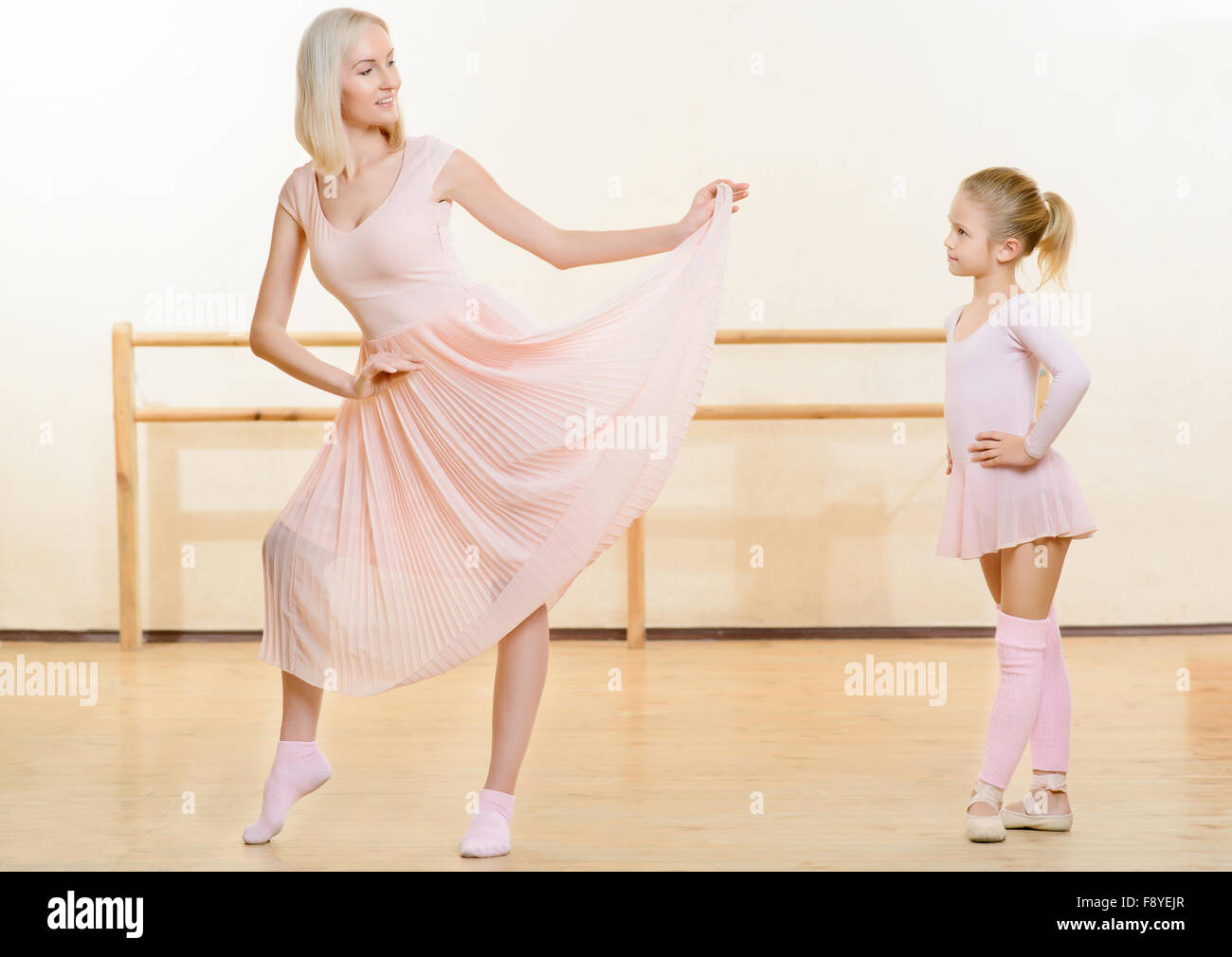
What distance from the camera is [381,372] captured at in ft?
5.60

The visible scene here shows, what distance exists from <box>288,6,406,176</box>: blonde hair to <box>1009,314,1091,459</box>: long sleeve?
91 centimetres

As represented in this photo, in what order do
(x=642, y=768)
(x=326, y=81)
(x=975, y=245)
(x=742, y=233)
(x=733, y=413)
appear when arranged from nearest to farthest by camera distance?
(x=326, y=81) < (x=975, y=245) < (x=642, y=768) < (x=733, y=413) < (x=742, y=233)

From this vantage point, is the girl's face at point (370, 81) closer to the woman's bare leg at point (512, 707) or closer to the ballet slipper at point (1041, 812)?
the woman's bare leg at point (512, 707)

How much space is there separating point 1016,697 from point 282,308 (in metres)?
1.08

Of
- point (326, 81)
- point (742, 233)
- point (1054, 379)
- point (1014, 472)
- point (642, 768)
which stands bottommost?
point (642, 768)

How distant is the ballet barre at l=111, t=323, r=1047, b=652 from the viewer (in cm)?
316

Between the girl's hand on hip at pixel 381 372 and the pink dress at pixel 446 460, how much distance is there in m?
0.01

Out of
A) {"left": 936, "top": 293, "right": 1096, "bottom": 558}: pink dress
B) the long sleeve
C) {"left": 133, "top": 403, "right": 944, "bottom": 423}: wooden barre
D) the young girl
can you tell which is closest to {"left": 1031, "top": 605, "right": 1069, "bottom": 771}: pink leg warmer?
the young girl

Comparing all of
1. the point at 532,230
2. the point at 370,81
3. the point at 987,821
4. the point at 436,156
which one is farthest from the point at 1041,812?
the point at 370,81

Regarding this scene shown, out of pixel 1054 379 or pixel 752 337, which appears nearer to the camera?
pixel 1054 379

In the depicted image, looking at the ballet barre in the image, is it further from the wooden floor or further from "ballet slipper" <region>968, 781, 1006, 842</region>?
"ballet slipper" <region>968, 781, 1006, 842</region>

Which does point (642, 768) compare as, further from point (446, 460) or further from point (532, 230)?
point (532, 230)

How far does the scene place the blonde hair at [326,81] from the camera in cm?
167

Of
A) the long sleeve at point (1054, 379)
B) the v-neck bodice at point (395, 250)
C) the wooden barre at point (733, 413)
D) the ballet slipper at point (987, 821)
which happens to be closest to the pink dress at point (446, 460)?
the v-neck bodice at point (395, 250)
